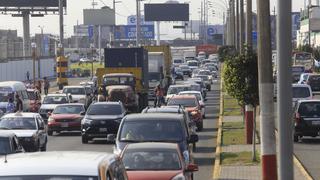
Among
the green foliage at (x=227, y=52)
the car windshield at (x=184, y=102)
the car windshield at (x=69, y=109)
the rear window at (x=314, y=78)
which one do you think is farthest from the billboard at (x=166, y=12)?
the car windshield at (x=69, y=109)

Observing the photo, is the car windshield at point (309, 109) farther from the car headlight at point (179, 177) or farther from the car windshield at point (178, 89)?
the car windshield at point (178, 89)

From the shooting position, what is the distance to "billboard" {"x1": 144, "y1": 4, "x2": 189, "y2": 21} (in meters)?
180

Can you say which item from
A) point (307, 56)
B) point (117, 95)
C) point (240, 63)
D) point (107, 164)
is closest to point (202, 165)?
point (240, 63)

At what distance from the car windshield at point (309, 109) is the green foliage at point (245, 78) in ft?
22.1

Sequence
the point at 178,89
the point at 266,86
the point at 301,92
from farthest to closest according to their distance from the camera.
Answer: the point at 178,89, the point at 301,92, the point at 266,86

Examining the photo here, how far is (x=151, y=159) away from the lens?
704 inches

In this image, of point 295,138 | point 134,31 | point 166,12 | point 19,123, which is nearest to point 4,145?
point 19,123

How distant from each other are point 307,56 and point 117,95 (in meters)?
53.7

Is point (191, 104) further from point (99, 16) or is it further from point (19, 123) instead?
point (99, 16)

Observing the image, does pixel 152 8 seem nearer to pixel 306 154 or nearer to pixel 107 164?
pixel 306 154

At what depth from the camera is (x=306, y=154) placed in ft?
99.5

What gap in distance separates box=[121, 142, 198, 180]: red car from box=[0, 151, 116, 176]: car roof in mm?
6371

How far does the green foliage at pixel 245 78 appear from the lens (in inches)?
1119

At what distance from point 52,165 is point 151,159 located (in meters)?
8.09
